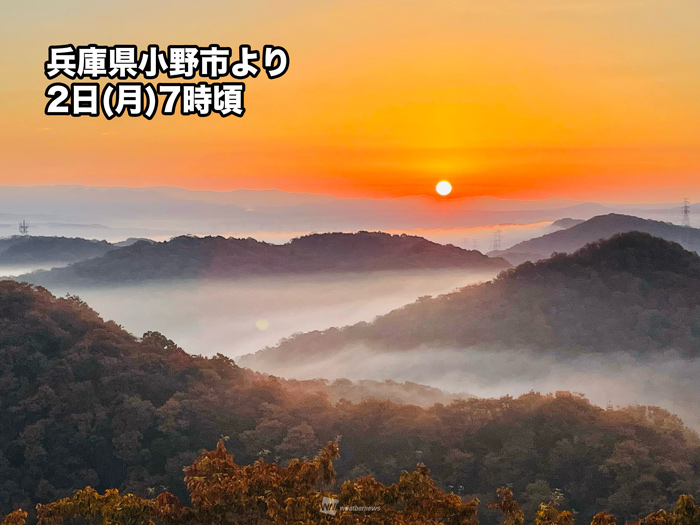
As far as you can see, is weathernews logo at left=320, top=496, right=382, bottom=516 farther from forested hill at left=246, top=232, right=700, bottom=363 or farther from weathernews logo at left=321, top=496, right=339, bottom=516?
forested hill at left=246, top=232, right=700, bottom=363

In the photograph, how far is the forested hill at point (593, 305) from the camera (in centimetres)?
11706

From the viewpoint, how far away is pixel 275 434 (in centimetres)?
4331

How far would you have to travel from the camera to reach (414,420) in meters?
45.4

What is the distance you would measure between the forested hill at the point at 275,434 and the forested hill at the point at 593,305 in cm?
6889

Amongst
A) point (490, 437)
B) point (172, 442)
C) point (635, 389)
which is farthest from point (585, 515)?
point (635, 389)

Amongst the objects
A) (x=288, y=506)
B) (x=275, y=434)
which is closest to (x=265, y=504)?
(x=288, y=506)

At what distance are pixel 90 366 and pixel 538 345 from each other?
291ft

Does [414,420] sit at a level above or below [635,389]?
above

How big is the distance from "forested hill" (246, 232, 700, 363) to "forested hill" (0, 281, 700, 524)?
226ft

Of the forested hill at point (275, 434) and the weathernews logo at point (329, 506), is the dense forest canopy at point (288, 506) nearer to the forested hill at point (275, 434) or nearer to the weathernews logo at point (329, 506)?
the weathernews logo at point (329, 506)

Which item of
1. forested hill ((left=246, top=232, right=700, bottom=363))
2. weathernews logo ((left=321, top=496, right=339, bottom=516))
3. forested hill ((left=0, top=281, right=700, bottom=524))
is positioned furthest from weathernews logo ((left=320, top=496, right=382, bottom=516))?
forested hill ((left=246, top=232, right=700, bottom=363))

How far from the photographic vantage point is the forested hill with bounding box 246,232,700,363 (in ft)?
384

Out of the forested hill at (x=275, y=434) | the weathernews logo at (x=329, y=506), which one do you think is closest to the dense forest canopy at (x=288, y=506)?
the weathernews logo at (x=329, y=506)

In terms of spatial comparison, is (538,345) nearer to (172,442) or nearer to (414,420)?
(414,420)
